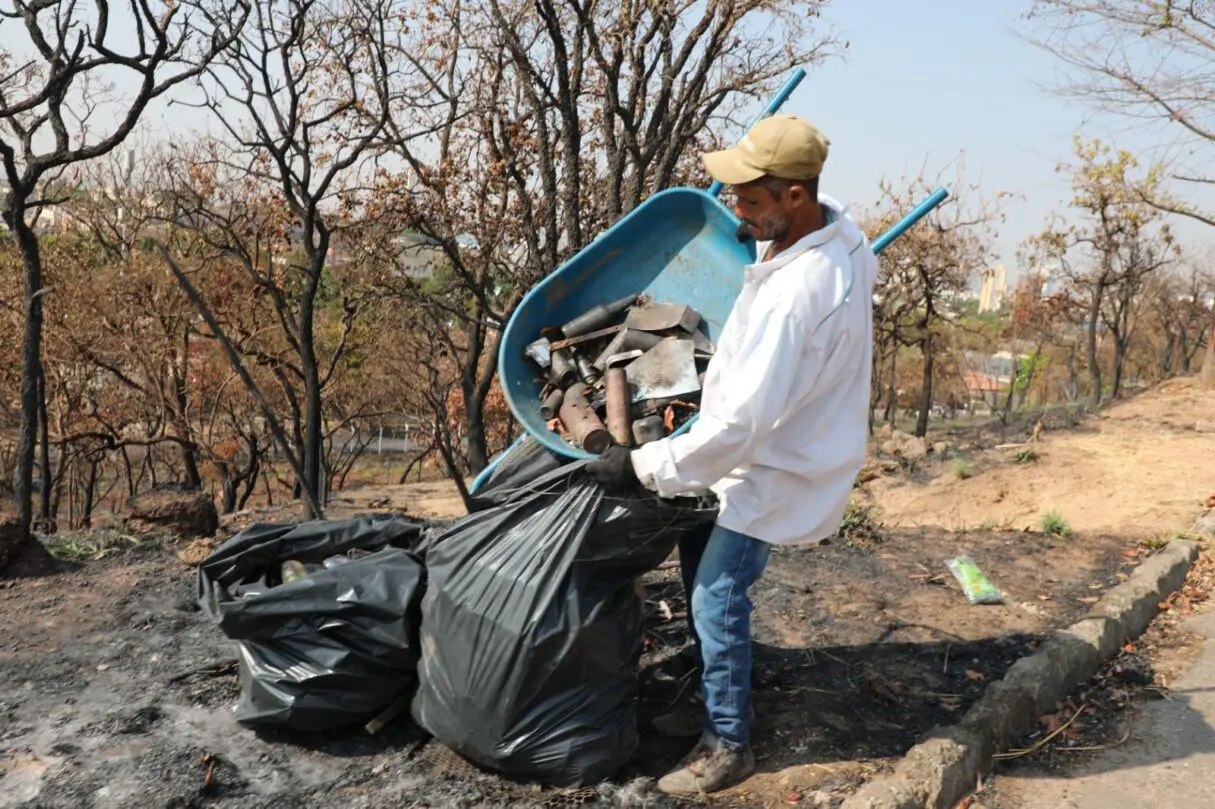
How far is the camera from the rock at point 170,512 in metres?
5.18

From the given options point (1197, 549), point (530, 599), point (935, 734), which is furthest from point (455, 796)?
point (1197, 549)

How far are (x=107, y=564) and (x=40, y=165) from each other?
3279 mm

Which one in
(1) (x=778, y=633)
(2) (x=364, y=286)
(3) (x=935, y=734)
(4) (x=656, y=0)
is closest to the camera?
(3) (x=935, y=734)

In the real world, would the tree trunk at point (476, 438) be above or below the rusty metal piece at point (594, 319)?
below

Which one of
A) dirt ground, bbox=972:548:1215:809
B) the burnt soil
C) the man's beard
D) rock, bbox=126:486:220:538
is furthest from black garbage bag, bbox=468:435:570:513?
rock, bbox=126:486:220:538

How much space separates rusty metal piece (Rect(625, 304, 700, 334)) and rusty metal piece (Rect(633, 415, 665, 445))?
1.20 feet

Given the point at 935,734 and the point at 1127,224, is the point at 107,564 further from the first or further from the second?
the point at 1127,224

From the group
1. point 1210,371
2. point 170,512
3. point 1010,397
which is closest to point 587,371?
A: point 170,512

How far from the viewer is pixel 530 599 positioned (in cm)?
246

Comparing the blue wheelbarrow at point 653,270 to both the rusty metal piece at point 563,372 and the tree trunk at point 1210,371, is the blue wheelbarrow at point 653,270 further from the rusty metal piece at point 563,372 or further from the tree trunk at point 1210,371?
the tree trunk at point 1210,371

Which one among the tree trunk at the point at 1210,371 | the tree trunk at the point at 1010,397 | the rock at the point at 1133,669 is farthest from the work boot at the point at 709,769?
the tree trunk at the point at 1210,371

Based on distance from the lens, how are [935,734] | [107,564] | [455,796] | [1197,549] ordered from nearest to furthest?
[455,796] < [935,734] < [107,564] < [1197,549]

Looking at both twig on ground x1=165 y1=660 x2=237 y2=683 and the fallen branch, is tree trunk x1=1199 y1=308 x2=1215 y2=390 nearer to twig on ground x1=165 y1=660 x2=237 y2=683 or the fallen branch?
the fallen branch

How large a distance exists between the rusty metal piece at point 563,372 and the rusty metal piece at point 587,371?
20mm
